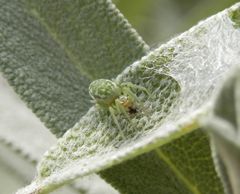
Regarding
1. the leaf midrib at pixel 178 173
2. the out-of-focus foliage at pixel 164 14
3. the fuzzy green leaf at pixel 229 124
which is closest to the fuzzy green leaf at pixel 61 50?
the leaf midrib at pixel 178 173

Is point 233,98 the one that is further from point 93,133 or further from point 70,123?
point 70,123

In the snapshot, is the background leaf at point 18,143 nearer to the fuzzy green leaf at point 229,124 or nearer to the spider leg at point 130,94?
the spider leg at point 130,94

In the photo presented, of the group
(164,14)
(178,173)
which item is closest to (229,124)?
(178,173)

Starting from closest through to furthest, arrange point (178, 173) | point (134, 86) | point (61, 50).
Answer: point (178, 173) → point (134, 86) → point (61, 50)

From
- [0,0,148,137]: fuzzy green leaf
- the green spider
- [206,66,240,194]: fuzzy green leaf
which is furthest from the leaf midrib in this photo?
[206,66,240,194]: fuzzy green leaf

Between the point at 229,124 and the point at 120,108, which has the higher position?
the point at 229,124

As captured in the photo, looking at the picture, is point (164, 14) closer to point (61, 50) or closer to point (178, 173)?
point (61, 50)
